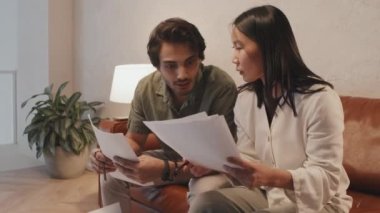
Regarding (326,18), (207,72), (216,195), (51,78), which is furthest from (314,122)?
(51,78)

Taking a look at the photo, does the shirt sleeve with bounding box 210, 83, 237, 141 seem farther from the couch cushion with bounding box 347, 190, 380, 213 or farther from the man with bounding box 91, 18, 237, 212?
the couch cushion with bounding box 347, 190, 380, 213

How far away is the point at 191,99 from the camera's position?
159 cm

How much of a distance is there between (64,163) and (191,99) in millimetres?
1811

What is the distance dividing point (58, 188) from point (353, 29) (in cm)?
221

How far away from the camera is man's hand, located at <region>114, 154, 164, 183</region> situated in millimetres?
1340

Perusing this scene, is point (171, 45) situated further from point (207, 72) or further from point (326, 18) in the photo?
point (326, 18)

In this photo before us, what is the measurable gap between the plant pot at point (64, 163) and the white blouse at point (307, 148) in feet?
7.06

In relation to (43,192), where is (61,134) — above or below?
above

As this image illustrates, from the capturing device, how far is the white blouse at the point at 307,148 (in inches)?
39.6

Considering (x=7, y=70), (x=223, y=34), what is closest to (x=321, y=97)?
(x=223, y=34)

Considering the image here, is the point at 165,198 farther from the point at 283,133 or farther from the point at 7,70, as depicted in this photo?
the point at 7,70

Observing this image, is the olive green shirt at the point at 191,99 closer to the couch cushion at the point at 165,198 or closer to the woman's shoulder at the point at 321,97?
the couch cushion at the point at 165,198

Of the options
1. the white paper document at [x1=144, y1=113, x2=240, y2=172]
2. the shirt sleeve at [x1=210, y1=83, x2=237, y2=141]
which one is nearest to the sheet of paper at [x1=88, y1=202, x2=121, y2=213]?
the shirt sleeve at [x1=210, y1=83, x2=237, y2=141]

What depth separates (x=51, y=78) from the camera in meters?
3.45
